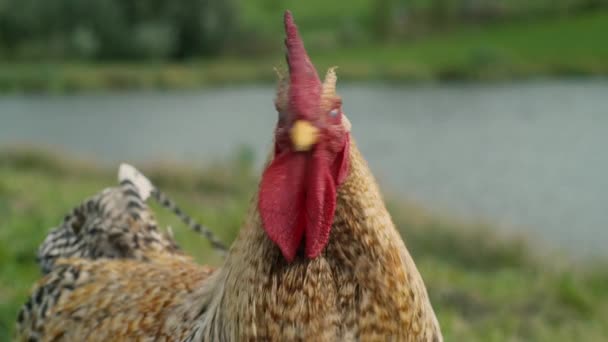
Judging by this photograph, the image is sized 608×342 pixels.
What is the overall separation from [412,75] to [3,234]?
20.3 m

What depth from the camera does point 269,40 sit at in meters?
28.1

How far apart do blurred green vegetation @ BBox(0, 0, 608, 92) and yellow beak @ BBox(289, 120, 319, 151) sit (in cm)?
2184

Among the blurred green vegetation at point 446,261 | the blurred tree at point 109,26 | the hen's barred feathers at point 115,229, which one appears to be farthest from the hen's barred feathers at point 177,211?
the blurred tree at point 109,26

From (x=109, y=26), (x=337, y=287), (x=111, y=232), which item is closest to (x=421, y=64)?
(x=109, y=26)

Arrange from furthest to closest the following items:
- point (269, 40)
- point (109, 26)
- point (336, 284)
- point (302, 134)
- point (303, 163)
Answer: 1. point (269, 40)
2. point (109, 26)
3. point (336, 284)
4. point (303, 163)
5. point (302, 134)

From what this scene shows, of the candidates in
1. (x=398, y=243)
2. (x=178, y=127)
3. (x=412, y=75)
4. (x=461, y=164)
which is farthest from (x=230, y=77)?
(x=398, y=243)

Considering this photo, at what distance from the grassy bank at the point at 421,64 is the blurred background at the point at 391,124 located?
0.08 m

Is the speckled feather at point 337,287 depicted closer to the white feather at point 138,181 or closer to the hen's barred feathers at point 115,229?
the hen's barred feathers at point 115,229

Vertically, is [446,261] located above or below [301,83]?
above

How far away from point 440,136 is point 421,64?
8.69 metres

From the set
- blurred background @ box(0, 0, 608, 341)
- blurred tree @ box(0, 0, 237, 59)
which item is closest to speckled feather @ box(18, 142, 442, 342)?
blurred background @ box(0, 0, 608, 341)

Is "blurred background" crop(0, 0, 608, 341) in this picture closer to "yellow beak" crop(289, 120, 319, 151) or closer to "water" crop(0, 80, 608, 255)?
"water" crop(0, 80, 608, 255)

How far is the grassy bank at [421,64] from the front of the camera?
23422 millimetres

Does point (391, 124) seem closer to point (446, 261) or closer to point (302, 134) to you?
point (446, 261)
